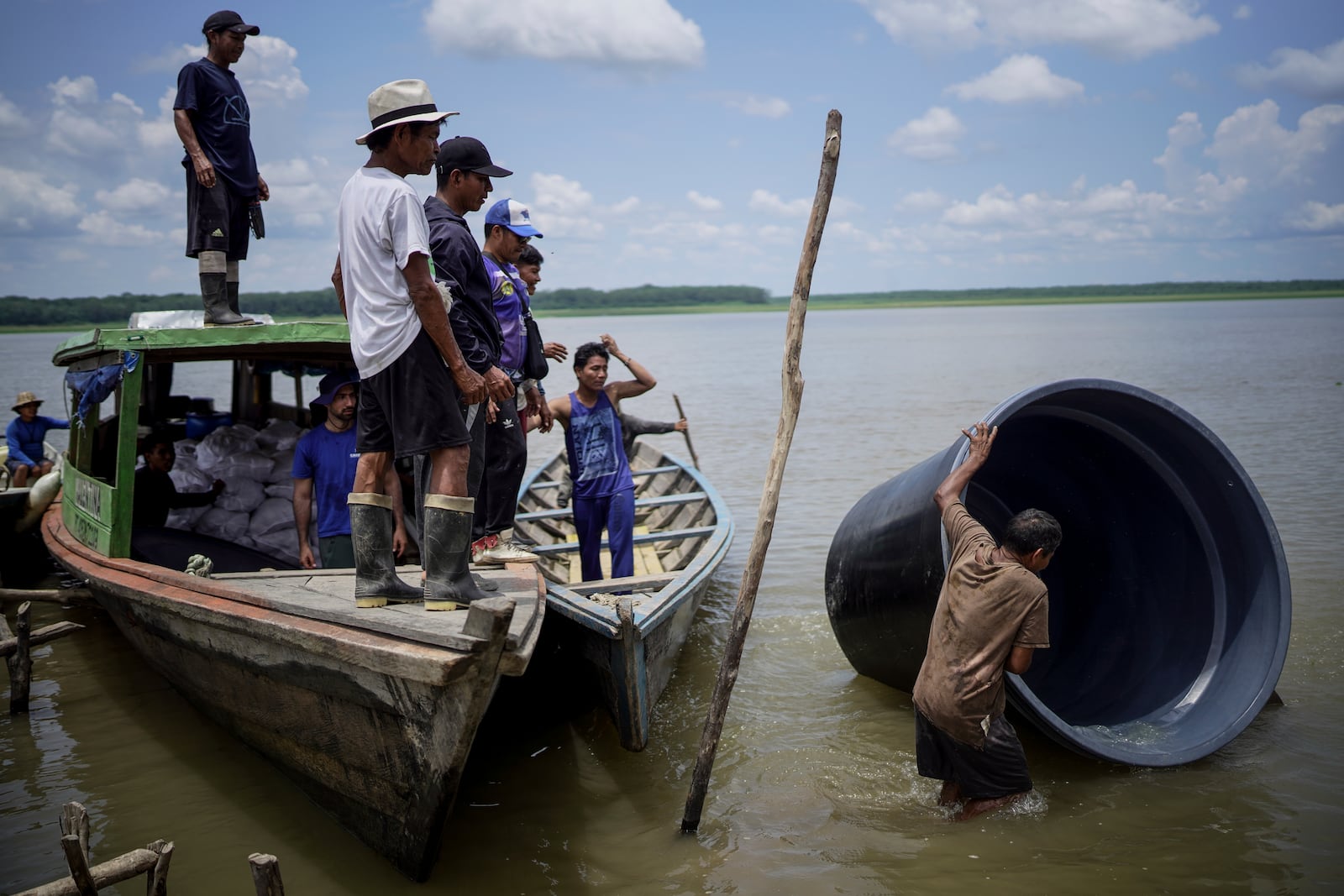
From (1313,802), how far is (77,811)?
4977 mm

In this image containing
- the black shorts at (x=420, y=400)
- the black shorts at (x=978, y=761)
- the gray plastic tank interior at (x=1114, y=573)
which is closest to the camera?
the black shorts at (x=420, y=400)

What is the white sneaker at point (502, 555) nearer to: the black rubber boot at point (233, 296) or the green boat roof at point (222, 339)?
the green boat roof at point (222, 339)

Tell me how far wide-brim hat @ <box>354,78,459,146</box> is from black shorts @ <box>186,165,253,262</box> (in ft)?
9.03

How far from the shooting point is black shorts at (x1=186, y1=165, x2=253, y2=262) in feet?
19.3

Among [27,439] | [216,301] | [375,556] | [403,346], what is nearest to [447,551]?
[375,556]

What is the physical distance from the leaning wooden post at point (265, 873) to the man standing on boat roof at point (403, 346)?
1.03 m

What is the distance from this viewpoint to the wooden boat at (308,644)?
337cm

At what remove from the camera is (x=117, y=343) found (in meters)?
5.29

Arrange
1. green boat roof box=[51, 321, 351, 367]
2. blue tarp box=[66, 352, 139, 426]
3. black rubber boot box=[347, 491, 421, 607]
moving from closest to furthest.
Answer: black rubber boot box=[347, 491, 421, 607], green boat roof box=[51, 321, 351, 367], blue tarp box=[66, 352, 139, 426]

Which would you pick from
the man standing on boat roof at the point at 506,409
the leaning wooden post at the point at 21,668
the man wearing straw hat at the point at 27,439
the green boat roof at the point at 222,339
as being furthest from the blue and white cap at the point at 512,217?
the man wearing straw hat at the point at 27,439

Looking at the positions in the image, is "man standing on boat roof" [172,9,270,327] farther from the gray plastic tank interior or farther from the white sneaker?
the gray plastic tank interior

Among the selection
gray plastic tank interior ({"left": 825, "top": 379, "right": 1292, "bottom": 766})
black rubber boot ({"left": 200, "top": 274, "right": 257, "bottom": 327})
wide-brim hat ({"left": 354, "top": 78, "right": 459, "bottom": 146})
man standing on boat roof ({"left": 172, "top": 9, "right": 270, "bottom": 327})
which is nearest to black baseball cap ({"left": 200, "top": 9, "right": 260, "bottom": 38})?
man standing on boat roof ({"left": 172, "top": 9, "right": 270, "bottom": 327})

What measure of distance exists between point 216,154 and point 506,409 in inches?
99.9

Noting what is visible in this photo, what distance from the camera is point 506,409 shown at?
16.5ft
